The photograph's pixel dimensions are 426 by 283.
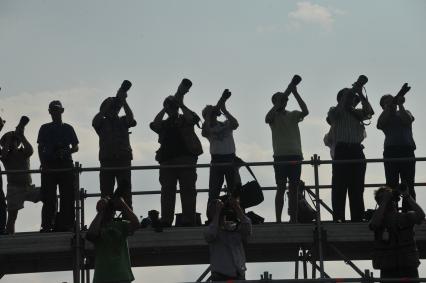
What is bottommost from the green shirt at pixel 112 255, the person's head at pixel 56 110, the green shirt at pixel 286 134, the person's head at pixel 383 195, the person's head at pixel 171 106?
the green shirt at pixel 112 255

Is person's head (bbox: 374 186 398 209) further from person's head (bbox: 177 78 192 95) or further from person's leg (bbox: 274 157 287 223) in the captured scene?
person's head (bbox: 177 78 192 95)

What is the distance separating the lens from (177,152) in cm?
1894

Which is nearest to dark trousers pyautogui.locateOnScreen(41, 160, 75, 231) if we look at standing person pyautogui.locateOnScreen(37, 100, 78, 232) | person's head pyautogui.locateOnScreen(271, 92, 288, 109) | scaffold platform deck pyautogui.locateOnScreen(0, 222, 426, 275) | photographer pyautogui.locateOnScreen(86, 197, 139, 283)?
standing person pyautogui.locateOnScreen(37, 100, 78, 232)

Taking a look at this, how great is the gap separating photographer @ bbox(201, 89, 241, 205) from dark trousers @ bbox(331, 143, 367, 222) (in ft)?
4.16

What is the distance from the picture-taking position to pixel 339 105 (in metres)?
19.1

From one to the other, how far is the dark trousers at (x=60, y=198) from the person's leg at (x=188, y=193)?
1.40 meters

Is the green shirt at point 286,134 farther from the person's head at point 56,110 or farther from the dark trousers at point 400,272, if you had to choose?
the dark trousers at point 400,272

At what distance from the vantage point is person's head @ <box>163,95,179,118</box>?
19.1m

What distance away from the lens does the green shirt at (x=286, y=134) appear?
1900 centimetres

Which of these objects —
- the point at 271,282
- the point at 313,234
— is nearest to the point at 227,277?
the point at 271,282

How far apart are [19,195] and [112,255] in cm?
359

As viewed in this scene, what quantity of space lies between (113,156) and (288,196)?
2310 mm

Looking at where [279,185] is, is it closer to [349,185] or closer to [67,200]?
[349,185]

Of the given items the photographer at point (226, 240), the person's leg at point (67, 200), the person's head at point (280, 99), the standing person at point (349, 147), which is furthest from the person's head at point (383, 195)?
the person's leg at point (67, 200)
